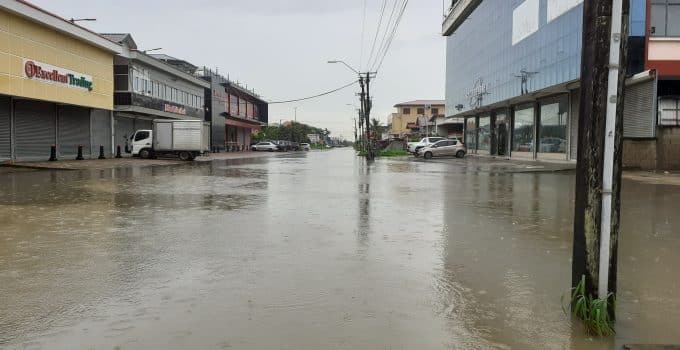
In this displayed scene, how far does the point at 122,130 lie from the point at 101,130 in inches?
151

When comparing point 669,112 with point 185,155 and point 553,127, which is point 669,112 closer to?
point 553,127

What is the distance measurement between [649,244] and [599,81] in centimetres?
448

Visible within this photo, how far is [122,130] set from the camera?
41.1 metres

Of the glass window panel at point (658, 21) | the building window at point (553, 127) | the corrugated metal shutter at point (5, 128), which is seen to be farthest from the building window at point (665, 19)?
the corrugated metal shutter at point (5, 128)

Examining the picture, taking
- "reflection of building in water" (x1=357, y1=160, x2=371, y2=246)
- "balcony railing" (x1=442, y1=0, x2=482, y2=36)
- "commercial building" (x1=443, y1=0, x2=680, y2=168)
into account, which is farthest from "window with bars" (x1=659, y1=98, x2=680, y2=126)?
"balcony railing" (x1=442, y1=0, x2=482, y2=36)

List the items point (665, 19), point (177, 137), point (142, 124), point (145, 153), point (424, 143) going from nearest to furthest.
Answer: point (665, 19), point (177, 137), point (145, 153), point (142, 124), point (424, 143)

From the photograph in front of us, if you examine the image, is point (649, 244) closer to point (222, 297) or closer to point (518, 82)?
point (222, 297)

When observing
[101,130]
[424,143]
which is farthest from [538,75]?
[101,130]

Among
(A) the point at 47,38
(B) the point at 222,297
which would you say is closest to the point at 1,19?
(A) the point at 47,38

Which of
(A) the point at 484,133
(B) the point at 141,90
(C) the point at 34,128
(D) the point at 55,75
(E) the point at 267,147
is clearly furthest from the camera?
(E) the point at 267,147

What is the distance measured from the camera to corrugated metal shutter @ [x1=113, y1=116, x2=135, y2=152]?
131 ft

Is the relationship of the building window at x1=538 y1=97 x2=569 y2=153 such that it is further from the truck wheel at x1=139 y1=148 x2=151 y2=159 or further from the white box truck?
the truck wheel at x1=139 y1=148 x2=151 y2=159

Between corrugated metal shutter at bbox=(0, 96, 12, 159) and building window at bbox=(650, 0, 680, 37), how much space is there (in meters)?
32.3

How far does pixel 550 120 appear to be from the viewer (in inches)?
1517
